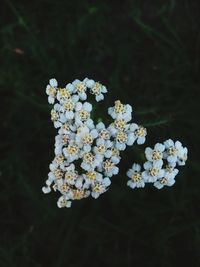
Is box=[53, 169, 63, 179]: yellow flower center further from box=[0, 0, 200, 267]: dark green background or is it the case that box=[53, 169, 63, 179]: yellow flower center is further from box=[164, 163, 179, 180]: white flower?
box=[0, 0, 200, 267]: dark green background

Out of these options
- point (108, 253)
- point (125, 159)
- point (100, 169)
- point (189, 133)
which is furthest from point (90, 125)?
point (108, 253)

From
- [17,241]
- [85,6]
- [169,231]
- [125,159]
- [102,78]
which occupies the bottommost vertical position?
[17,241]

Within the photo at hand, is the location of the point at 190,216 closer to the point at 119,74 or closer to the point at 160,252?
the point at 160,252

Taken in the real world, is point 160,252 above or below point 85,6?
below

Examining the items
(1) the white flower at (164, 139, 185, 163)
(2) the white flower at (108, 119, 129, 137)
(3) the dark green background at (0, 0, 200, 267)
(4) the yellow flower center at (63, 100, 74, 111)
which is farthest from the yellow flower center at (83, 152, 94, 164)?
(3) the dark green background at (0, 0, 200, 267)

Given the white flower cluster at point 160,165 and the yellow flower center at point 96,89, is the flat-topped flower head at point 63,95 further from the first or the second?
the white flower cluster at point 160,165

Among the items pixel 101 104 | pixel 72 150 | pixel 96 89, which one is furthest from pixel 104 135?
pixel 101 104

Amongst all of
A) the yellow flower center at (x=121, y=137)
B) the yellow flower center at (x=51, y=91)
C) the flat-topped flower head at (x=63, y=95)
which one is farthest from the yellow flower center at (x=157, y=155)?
the yellow flower center at (x=51, y=91)
